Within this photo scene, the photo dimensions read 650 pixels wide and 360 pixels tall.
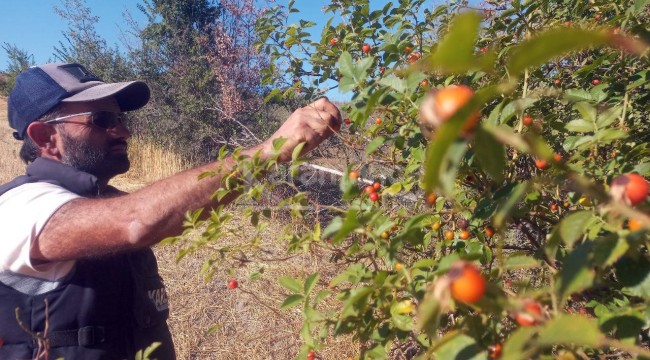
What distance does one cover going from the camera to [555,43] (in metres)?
0.32

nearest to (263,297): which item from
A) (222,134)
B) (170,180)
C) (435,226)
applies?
(170,180)

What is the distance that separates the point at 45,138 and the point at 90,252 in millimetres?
966

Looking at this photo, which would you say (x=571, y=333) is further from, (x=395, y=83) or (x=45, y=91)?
(x=45, y=91)

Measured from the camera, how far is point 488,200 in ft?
3.18

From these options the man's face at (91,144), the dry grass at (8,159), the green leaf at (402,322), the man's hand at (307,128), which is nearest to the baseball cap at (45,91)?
the man's face at (91,144)

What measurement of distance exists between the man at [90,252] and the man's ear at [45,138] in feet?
0.43

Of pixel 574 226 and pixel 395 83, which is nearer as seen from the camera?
pixel 574 226

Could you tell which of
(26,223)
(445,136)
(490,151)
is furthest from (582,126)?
(26,223)

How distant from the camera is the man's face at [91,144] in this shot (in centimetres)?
221

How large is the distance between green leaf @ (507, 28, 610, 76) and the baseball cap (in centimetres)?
233

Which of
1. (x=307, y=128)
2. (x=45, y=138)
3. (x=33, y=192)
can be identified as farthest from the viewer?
(x=45, y=138)

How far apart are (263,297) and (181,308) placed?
0.67 metres

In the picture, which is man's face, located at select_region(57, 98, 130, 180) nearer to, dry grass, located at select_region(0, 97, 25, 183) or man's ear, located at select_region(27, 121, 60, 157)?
man's ear, located at select_region(27, 121, 60, 157)

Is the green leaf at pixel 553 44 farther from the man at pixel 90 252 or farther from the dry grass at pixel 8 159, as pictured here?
the dry grass at pixel 8 159
